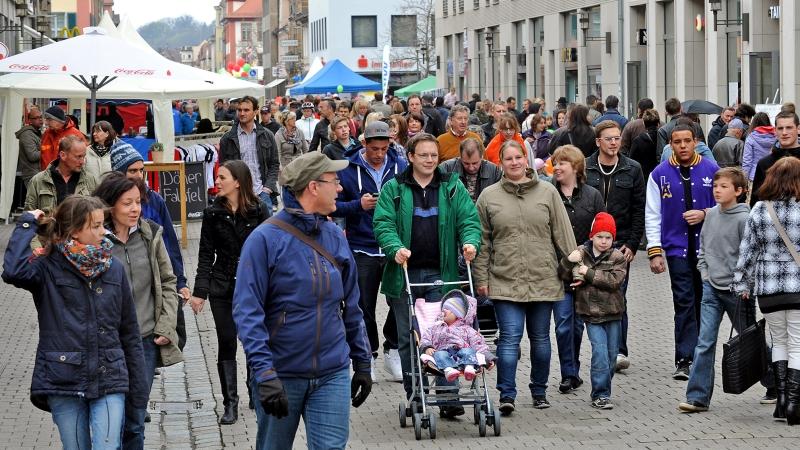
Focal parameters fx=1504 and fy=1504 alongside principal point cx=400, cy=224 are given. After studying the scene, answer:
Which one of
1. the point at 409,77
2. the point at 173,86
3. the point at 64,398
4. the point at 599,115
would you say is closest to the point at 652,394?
the point at 64,398

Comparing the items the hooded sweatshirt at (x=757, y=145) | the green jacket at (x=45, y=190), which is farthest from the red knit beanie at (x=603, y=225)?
the hooded sweatshirt at (x=757, y=145)

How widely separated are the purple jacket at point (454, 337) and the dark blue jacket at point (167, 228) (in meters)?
1.43

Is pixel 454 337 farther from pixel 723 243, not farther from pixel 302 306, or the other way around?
pixel 302 306

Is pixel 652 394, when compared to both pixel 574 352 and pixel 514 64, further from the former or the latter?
pixel 514 64

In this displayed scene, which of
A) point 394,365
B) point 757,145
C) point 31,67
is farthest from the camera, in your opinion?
point 31,67

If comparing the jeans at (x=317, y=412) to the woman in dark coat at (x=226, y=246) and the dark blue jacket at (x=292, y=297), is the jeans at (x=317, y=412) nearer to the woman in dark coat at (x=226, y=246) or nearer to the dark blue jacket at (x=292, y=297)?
the dark blue jacket at (x=292, y=297)

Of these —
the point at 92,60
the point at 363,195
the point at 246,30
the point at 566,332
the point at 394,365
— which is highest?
the point at 246,30

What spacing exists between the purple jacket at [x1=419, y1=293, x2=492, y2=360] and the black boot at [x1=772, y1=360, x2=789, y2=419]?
1.84 meters

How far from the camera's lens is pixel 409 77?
311 ft

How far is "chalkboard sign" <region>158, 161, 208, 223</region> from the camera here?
20.9 meters

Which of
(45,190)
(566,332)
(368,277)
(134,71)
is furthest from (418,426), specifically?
(134,71)

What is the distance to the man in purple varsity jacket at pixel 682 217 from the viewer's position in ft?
33.9

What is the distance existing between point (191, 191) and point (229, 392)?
13214 mm

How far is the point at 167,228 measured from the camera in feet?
28.1
